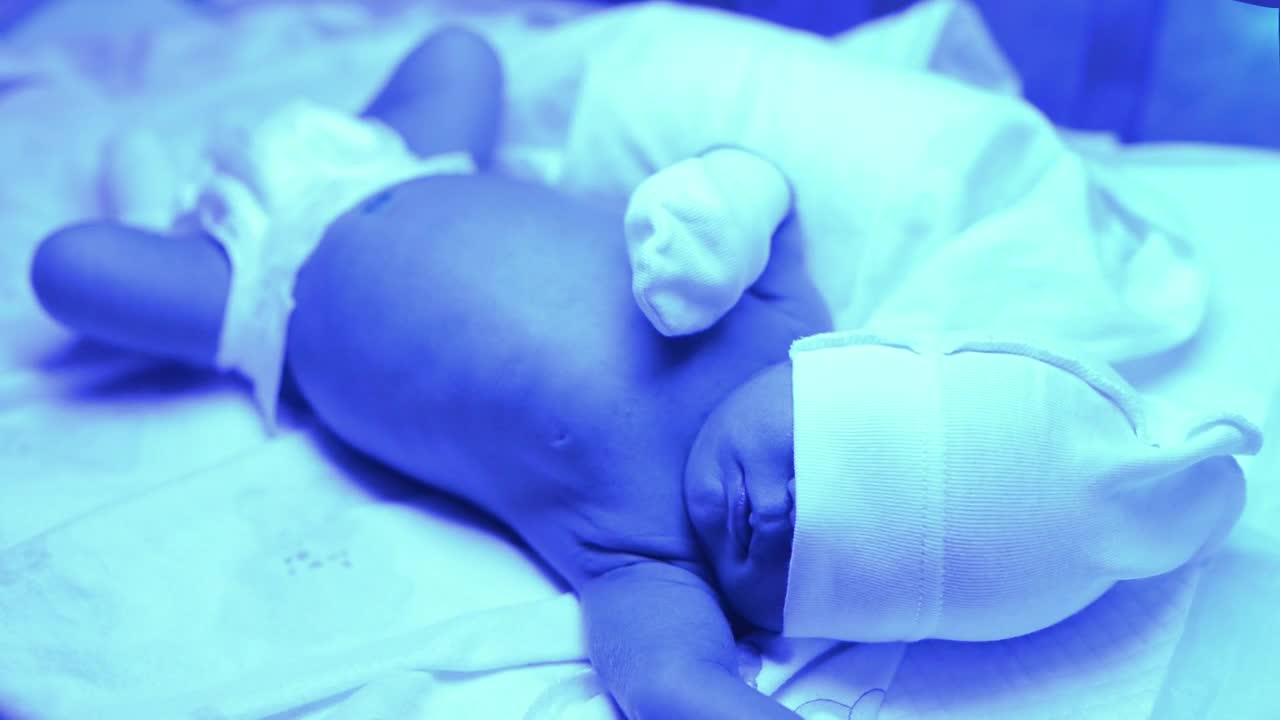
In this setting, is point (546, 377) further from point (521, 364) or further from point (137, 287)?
Result: point (137, 287)

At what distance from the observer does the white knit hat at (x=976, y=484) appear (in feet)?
2.25

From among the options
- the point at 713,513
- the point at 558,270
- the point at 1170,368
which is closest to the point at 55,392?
the point at 558,270

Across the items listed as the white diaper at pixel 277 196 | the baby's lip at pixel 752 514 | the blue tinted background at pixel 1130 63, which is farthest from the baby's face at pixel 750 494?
the blue tinted background at pixel 1130 63

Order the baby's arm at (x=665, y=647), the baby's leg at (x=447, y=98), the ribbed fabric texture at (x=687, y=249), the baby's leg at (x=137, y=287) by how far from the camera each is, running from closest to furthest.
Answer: the baby's arm at (x=665, y=647) < the ribbed fabric texture at (x=687, y=249) < the baby's leg at (x=137, y=287) < the baby's leg at (x=447, y=98)

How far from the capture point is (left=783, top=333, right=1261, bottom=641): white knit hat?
0.69 metres

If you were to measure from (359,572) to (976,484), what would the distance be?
1.55ft

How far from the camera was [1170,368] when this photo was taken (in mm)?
933

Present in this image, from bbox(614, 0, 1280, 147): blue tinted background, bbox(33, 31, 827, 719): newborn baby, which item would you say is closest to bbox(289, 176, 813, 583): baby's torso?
bbox(33, 31, 827, 719): newborn baby

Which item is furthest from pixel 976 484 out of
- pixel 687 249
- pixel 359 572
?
pixel 359 572

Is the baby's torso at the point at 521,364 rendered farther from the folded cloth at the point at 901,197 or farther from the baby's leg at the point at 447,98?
the baby's leg at the point at 447,98

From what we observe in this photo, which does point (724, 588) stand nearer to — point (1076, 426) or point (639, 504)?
point (639, 504)

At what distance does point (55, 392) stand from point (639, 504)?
1.97 feet

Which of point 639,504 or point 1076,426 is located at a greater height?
point 1076,426

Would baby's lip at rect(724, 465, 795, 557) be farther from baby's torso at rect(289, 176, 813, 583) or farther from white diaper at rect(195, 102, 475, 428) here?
white diaper at rect(195, 102, 475, 428)
